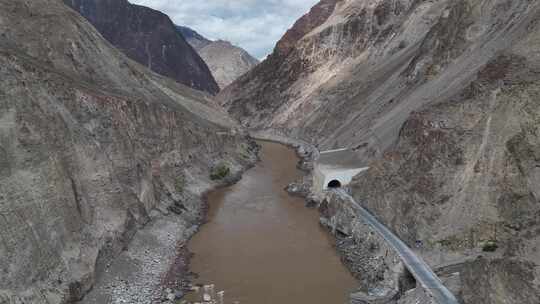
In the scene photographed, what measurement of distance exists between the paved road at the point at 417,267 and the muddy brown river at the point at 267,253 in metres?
3.59

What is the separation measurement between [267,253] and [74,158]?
15.0 meters

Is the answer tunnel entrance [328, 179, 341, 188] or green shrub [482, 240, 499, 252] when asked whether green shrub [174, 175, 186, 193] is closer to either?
tunnel entrance [328, 179, 341, 188]

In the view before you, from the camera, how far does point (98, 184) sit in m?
32.9

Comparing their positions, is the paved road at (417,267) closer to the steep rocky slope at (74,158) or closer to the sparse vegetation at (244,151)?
the steep rocky slope at (74,158)

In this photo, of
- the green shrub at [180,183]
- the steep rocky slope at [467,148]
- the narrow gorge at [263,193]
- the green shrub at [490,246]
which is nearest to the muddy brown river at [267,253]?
the narrow gorge at [263,193]

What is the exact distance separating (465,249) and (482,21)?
34.0 meters

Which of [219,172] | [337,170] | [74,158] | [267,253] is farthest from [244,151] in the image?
[74,158]

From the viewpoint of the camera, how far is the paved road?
78.2 feet

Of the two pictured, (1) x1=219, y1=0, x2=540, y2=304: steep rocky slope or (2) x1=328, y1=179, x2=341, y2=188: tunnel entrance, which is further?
(2) x1=328, y1=179, x2=341, y2=188: tunnel entrance

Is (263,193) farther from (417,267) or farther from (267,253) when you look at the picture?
(417,267)

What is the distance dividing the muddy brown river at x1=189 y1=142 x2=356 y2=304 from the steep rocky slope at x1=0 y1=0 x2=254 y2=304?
9.09ft

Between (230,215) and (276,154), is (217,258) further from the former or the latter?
(276,154)

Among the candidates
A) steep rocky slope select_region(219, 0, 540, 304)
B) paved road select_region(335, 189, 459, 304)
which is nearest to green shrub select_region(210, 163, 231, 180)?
steep rocky slope select_region(219, 0, 540, 304)

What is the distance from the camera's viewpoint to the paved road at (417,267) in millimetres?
23828
